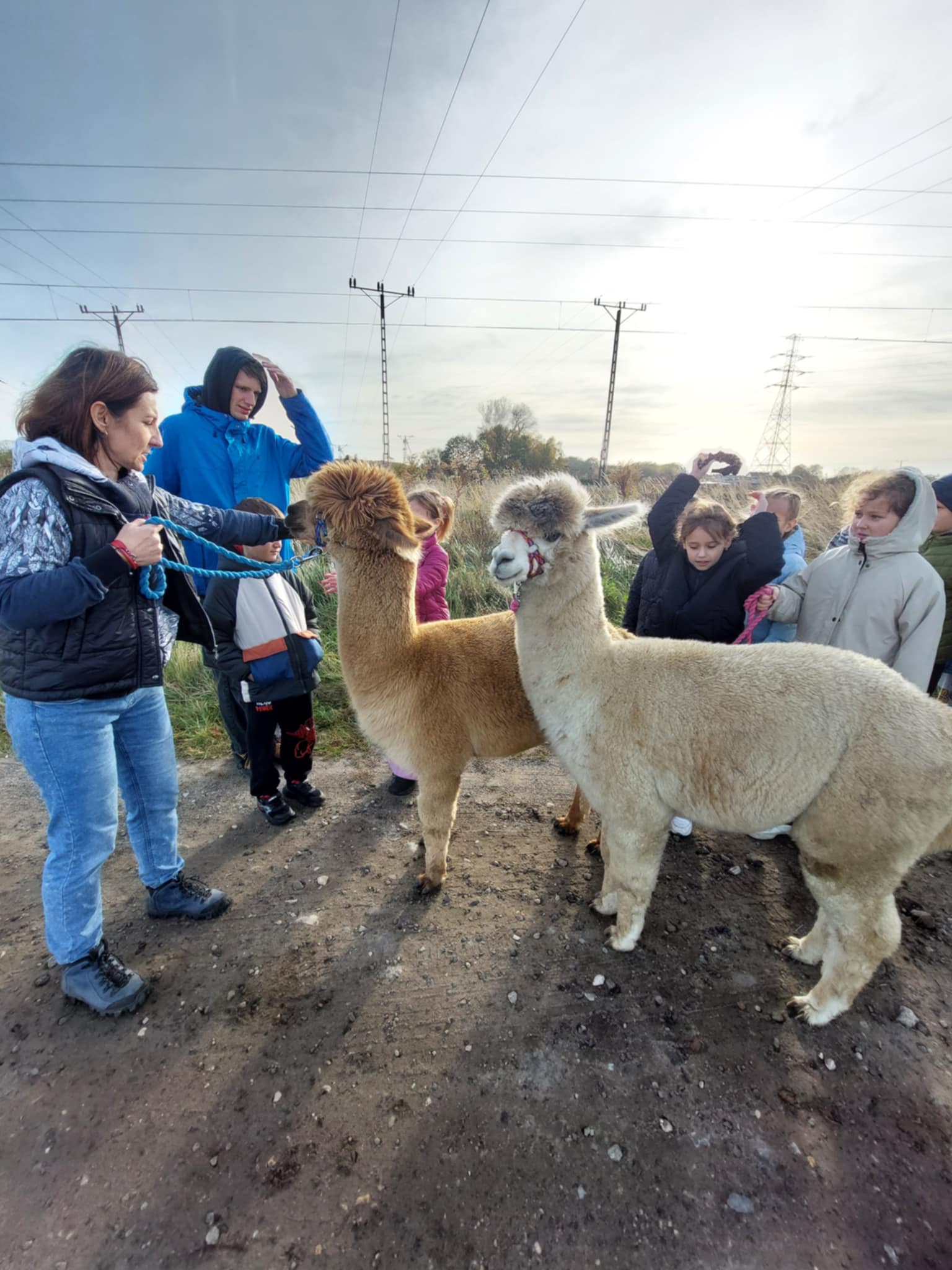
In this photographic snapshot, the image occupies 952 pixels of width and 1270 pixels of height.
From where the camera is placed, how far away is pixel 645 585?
10.6 feet

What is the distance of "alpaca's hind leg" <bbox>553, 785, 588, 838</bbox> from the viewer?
10.0ft

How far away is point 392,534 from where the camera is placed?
7.77 feet

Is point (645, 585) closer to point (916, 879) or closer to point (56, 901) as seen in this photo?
point (916, 879)

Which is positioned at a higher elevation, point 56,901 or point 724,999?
point 56,901

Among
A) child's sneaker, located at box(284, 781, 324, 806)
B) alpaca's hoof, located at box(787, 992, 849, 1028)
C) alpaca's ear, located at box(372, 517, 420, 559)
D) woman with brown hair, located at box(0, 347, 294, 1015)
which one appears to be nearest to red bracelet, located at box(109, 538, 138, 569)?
woman with brown hair, located at box(0, 347, 294, 1015)

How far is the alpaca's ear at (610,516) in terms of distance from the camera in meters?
2.12

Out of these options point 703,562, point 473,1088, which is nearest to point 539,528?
point 703,562

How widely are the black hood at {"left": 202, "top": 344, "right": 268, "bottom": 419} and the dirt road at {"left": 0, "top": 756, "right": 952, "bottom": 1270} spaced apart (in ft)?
8.40

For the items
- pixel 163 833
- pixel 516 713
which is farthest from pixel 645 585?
pixel 163 833

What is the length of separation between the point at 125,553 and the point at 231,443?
1.61 metres

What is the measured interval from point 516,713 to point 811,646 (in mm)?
1258

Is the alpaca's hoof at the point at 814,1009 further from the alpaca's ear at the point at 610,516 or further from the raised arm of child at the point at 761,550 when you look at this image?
the alpaca's ear at the point at 610,516

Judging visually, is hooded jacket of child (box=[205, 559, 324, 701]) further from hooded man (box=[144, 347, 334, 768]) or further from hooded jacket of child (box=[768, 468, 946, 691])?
hooded jacket of child (box=[768, 468, 946, 691])

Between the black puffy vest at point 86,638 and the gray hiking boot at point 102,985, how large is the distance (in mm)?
1082
